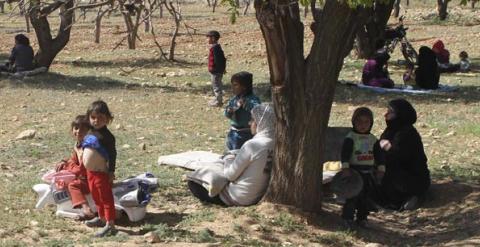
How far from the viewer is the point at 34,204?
7047 millimetres

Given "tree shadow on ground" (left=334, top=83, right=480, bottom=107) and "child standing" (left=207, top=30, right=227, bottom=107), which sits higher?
"child standing" (left=207, top=30, right=227, bottom=107)

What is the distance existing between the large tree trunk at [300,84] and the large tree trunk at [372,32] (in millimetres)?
11875

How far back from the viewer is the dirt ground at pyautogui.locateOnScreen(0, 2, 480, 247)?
628 cm

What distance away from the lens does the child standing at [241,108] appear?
802 cm

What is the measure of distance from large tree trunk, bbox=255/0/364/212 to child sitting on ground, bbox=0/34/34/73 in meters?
11.7

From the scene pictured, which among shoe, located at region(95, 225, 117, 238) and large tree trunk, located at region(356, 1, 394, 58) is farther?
large tree trunk, located at region(356, 1, 394, 58)

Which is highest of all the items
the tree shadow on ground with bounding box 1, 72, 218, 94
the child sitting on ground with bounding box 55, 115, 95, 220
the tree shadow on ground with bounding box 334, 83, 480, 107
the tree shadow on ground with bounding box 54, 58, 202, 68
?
the child sitting on ground with bounding box 55, 115, 95, 220

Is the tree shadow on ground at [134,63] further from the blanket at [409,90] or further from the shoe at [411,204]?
the shoe at [411,204]

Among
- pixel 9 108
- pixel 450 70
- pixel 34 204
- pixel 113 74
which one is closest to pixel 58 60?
pixel 113 74

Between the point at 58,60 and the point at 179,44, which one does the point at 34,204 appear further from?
the point at 179,44

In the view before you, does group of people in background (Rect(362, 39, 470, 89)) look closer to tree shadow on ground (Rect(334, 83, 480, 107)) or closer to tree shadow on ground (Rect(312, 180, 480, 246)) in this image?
tree shadow on ground (Rect(334, 83, 480, 107))

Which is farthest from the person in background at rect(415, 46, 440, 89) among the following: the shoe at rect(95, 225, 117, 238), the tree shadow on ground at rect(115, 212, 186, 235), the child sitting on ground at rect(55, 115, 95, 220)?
the shoe at rect(95, 225, 117, 238)

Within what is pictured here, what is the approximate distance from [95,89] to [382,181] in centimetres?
925

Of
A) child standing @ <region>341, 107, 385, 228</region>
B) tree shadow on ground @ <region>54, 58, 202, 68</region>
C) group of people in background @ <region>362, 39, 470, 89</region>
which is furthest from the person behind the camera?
tree shadow on ground @ <region>54, 58, 202, 68</region>
